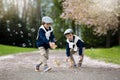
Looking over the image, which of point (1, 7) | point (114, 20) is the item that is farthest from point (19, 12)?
point (114, 20)

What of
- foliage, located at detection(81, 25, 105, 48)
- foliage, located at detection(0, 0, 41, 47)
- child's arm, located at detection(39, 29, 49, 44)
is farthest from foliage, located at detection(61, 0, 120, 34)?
foliage, located at detection(0, 0, 41, 47)

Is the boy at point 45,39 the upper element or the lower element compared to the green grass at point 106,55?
upper

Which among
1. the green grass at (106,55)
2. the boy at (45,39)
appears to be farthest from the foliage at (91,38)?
the boy at (45,39)

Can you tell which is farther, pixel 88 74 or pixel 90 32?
pixel 90 32

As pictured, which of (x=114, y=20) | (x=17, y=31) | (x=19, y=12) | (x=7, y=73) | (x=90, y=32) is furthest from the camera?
(x=19, y=12)

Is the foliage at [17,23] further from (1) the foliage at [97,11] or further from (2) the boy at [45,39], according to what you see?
(2) the boy at [45,39]

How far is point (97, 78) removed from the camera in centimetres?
1253

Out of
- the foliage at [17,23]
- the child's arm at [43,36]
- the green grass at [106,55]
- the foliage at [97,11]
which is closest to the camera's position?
the child's arm at [43,36]

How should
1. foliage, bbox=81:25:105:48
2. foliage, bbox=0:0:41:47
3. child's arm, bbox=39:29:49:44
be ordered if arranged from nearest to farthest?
child's arm, bbox=39:29:49:44
foliage, bbox=81:25:105:48
foliage, bbox=0:0:41:47

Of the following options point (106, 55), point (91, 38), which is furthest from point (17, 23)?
point (106, 55)

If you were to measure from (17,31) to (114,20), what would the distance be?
680 inches

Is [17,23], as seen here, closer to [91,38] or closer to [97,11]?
[91,38]

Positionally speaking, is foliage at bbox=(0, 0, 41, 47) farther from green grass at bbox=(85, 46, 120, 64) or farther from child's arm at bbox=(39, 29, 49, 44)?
child's arm at bbox=(39, 29, 49, 44)

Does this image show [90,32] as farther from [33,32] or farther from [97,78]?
[97,78]
